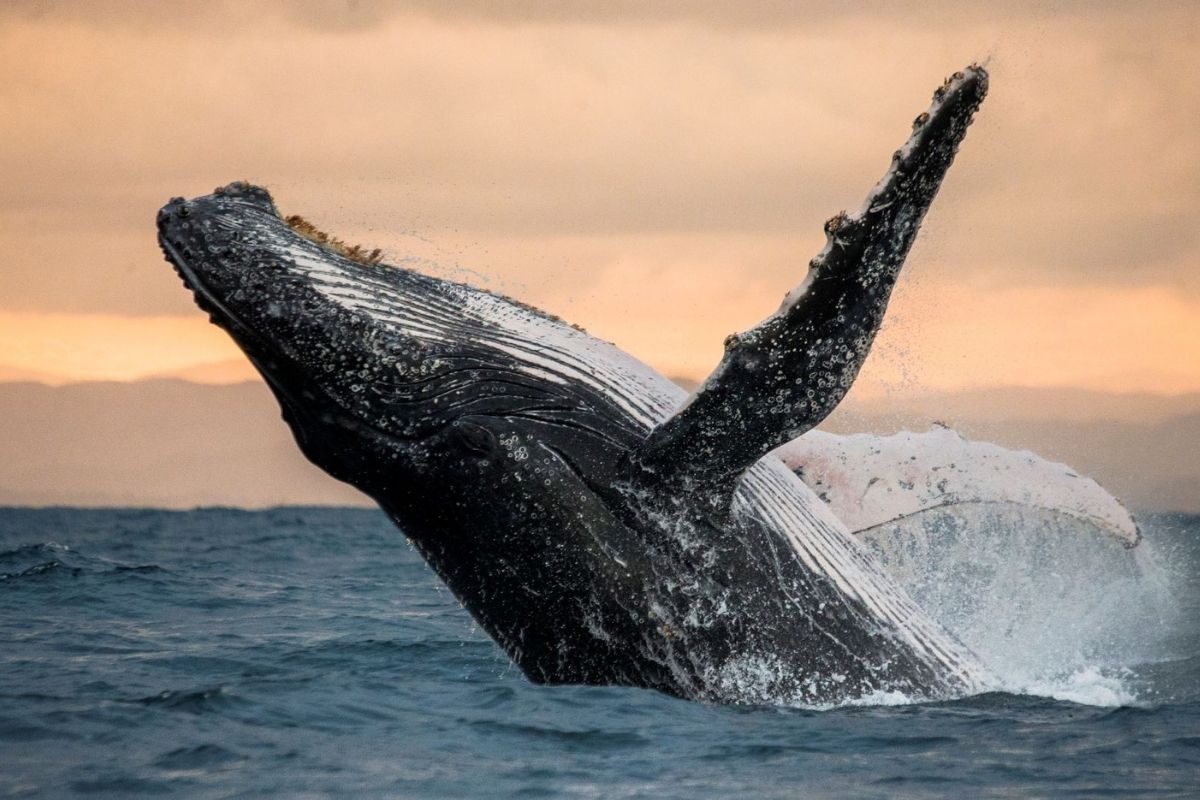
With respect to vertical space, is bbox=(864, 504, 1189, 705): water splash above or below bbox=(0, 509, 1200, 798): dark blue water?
above

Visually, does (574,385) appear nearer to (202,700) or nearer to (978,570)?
(202,700)

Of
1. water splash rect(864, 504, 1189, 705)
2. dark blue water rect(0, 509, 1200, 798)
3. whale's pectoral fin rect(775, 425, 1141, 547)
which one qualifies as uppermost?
whale's pectoral fin rect(775, 425, 1141, 547)

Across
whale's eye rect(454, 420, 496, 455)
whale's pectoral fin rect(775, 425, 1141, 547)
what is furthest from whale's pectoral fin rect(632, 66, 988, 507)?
whale's pectoral fin rect(775, 425, 1141, 547)

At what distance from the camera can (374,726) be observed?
8125 millimetres

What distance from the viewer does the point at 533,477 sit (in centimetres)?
757

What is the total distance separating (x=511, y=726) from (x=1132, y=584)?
612cm

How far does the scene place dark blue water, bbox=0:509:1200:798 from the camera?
6.89 meters

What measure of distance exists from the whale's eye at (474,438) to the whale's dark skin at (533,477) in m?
0.01

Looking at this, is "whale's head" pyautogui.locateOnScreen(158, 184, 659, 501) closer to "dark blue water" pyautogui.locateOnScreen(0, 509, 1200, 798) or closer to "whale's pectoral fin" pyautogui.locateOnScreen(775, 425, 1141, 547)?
"dark blue water" pyautogui.locateOnScreen(0, 509, 1200, 798)

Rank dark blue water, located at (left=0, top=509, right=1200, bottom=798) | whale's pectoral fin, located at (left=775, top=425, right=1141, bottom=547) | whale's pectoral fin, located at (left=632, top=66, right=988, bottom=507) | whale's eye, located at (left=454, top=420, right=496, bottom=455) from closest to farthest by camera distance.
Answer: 1. whale's pectoral fin, located at (left=632, top=66, right=988, bottom=507)
2. dark blue water, located at (left=0, top=509, right=1200, bottom=798)
3. whale's eye, located at (left=454, top=420, right=496, bottom=455)
4. whale's pectoral fin, located at (left=775, top=425, right=1141, bottom=547)

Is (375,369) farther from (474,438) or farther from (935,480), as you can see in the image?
(935,480)

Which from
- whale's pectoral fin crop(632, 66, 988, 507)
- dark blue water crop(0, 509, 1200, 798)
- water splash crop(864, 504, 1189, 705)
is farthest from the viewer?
water splash crop(864, 504, 1189, 705)

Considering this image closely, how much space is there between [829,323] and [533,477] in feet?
5.90

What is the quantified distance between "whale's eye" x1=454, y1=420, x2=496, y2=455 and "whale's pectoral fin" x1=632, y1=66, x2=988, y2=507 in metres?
0.99
